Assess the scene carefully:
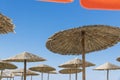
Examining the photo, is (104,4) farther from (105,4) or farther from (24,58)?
(24,58)

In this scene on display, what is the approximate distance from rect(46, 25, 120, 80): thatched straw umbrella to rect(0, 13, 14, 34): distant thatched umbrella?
1.40 m

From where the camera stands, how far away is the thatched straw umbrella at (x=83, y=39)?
8916 millimetres

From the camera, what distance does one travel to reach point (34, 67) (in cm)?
2003

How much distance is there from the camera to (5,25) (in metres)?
8.51

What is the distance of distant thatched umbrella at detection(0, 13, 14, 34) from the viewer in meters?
8.30

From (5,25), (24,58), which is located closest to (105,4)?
(5,25)

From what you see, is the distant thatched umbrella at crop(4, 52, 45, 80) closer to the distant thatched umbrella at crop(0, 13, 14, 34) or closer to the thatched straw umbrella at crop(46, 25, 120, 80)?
the thatched straw umbrella at crop(46, 25, 120, 80)

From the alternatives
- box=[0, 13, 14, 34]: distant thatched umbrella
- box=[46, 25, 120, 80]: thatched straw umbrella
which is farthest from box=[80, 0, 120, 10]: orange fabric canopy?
box=[46, 25, 120, 80]: thatched straw umbrella

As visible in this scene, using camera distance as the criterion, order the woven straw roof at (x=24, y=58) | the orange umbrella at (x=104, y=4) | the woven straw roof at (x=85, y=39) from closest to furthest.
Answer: the orange umbrella at (x=104, y=4) → the woven straw roof at (x=85, y=39) → the woven straw roof at (x=24, y=58)

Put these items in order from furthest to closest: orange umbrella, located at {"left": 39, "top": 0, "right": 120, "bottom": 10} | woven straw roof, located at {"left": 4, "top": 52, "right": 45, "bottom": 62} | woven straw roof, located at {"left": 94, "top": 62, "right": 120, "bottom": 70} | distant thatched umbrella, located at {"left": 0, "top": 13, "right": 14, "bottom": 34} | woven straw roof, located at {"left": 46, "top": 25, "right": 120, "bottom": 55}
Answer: woven straw roof, located at {"left": 94, "top": 62, "right": 120, "bottom": 70} < woven straw roof, located at {"left": 4, "top": 52, "right": 45, "bottom": 62} < woven straw roof, located at {"left": 46, "top": 25, "right": 120, "bottom": 55} < distant thatched umbrella, located at {"left": 0, "top": 13, "right": 14, "bottom": 34} < orange umbrella, located at {"left": 39, "top": 0, "right": 120, "bottom": 10}

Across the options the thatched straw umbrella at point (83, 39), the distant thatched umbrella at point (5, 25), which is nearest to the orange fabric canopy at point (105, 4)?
the distant thatched umbrella at point (5, 25)

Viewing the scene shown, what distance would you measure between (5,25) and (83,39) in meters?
2.46

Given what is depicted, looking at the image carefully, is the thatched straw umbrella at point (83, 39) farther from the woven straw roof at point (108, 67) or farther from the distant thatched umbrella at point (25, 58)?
the woven straw roof at point (108, 67)

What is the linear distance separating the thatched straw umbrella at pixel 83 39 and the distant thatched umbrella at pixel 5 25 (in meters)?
1.40
